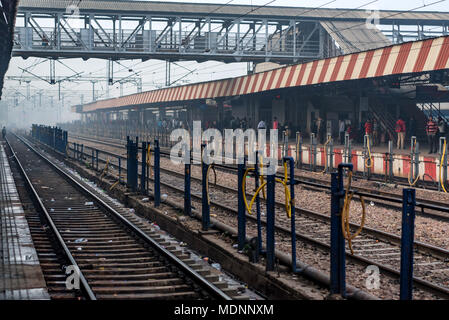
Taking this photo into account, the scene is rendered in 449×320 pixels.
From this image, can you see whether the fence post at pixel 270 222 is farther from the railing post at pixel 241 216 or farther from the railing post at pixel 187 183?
the railing post at pixel 187 183

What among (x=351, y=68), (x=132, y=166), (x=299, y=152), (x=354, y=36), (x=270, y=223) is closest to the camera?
(x=270, y=223)

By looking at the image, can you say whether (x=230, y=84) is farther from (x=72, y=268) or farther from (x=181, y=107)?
(x=72, y=268)

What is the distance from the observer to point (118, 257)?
9594 mm

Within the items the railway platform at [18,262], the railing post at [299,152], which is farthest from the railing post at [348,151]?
the railway platform at [18,262]

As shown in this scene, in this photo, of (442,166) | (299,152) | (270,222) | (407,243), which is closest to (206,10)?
(299,152)

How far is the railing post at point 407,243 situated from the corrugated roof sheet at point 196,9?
101 ft

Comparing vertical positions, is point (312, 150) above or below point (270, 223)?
above

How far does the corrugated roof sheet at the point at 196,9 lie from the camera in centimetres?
3626

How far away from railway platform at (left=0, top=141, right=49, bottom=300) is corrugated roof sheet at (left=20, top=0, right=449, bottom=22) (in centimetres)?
2513

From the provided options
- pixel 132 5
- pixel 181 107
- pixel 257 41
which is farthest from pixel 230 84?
pixel 181 107

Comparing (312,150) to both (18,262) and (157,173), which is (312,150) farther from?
(18,262)

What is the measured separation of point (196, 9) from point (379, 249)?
1208 inches

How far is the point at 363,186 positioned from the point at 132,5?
2438 centimetres

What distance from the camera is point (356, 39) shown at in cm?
3959
